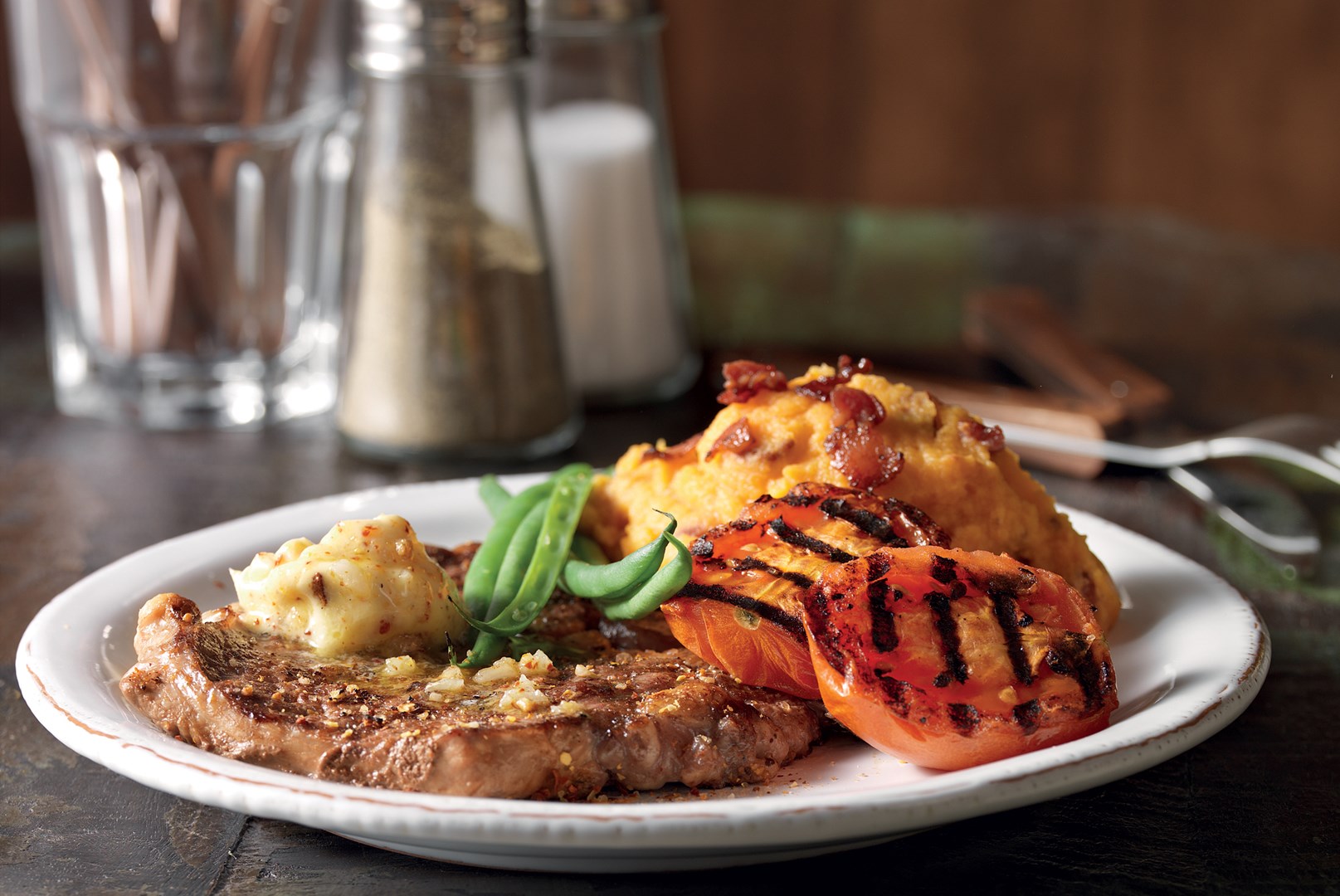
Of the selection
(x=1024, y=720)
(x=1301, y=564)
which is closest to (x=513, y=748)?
(x=1024, y=720)

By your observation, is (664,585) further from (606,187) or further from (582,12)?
(582,12)

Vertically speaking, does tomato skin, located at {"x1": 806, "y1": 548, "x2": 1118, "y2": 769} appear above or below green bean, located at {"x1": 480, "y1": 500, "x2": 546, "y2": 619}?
above

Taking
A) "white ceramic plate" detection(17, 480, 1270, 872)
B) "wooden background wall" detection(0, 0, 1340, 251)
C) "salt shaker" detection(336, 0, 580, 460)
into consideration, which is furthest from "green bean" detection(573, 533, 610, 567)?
"wooden background wall" detection(0, 0, 1340, 251)

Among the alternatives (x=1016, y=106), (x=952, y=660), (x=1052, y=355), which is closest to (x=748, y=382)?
(x=952, y=660)

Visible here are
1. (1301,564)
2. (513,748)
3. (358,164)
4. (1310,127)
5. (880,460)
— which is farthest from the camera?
(1310,127)

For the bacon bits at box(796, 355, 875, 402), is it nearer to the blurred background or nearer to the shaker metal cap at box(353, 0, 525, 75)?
the shaker metal cap at box(353, 0, 525, 75)

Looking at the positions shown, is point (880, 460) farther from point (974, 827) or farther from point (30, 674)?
point (30, 674)
